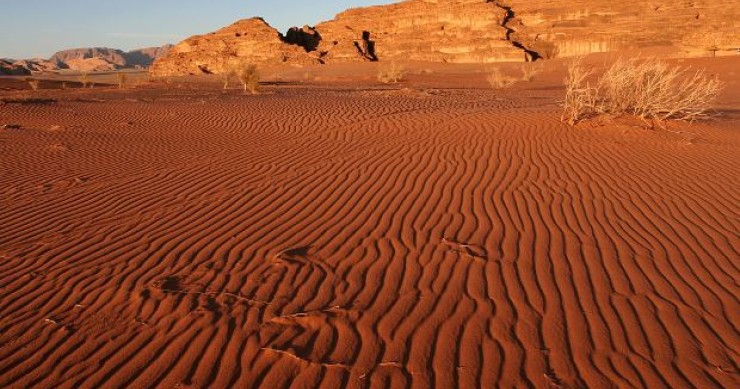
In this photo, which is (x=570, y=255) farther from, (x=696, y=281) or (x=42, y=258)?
(x=42, y=258)

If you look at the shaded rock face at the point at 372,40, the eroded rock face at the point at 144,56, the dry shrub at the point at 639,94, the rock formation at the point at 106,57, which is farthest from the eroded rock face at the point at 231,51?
the eroded rock face at the point at 144,56

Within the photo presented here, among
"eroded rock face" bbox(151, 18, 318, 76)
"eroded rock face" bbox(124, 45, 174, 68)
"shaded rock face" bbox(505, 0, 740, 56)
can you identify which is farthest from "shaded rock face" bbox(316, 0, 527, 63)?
"eroded rock face" bbox(124, 45, 174, 68)

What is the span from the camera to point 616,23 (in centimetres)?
4366

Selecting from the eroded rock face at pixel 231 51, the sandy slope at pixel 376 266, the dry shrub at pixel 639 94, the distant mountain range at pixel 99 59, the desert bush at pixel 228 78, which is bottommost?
the sandy slope at pixel 376 266

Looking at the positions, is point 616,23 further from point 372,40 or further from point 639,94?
point 639,94

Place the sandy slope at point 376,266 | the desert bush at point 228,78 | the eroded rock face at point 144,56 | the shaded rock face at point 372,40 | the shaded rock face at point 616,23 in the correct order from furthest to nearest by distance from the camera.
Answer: the eroded rock face at point 144,56
the shaded rock face at point 372,40
the shaded rock face at point 616,23
the desert bush at point 228,78
the sandy slope at point 376,266

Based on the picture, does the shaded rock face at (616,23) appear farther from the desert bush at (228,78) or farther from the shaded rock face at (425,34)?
the desert bush at (228,78)

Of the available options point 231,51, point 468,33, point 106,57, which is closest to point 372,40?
point 468,33

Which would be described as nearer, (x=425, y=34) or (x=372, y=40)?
(x=425, y=34)

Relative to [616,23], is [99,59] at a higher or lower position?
higher

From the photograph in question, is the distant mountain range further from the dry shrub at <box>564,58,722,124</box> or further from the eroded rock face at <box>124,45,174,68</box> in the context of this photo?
the dry shrub at <box>564,58,722,124</box>

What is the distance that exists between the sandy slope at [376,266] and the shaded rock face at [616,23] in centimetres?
3747

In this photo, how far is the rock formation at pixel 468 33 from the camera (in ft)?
137

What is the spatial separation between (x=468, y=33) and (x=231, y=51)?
2472cm
